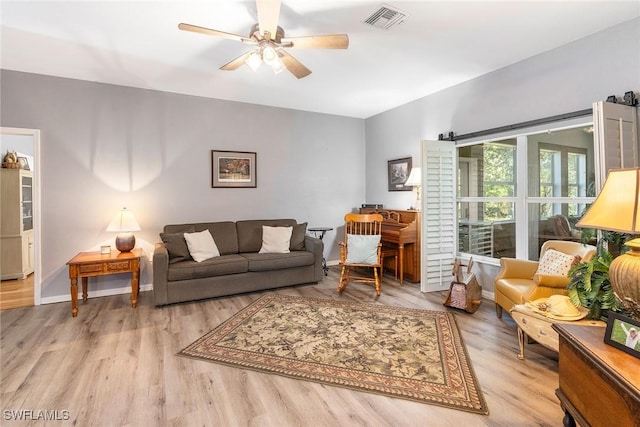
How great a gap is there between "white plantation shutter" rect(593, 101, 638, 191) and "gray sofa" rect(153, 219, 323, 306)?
298 centimetres

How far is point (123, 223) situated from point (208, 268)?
1.10m

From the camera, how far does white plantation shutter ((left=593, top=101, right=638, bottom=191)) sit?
232 cm

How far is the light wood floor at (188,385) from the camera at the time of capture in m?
1.74

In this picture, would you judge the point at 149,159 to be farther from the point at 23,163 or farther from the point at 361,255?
the point at 361,255

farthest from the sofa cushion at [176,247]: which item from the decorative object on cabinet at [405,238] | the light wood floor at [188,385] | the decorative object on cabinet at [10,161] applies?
the decorative object on cabinet at [10,161]

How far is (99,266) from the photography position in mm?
3264

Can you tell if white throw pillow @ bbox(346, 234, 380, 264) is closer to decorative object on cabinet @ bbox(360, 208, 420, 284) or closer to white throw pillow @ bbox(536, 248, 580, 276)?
decorative object on cabinet @ bbox(360, 208, 420, 284)

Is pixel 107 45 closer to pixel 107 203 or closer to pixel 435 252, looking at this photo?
pixel 107 203

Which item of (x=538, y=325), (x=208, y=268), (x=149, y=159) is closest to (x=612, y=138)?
(x=538, y=325)

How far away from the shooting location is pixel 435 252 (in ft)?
13.0

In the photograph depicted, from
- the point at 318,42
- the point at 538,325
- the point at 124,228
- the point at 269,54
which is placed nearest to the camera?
the point at 538,325

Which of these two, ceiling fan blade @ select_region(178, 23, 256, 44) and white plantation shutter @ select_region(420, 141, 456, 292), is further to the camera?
white plantation shutter @ select_region(420, 141, 456, 292)

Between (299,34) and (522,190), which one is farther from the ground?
(299,34)

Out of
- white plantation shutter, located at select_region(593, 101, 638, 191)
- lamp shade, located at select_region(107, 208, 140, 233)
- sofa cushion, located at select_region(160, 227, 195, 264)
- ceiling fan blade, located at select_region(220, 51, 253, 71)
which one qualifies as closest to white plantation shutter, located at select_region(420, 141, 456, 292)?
white plantation shutter, located at select_region(593, 101, 638, 191)
